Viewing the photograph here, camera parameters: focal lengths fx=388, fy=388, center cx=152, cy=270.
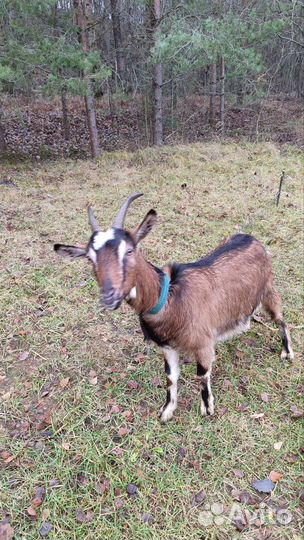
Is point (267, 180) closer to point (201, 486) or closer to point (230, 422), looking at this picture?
point (230, 422)

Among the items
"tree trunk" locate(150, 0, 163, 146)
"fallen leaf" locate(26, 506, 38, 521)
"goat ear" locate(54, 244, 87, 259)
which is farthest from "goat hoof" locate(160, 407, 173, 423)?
"tree trunk" locate(150, 0, 163, 146)

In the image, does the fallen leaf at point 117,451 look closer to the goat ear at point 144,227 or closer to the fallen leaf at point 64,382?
the fallen leaf at point 64,382

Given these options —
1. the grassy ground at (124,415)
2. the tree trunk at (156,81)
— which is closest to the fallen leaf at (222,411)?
the grassy ground at (124,415)

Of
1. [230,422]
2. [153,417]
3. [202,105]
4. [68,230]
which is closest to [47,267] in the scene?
[68,230]

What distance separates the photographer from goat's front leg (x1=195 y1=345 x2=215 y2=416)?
2920 mm

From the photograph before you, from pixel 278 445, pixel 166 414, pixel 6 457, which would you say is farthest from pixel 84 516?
pixel 278 445

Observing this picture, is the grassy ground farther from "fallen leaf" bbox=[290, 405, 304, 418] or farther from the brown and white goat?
the brown and white goat

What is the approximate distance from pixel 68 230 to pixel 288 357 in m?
3.94

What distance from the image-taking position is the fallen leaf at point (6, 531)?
8.01ft

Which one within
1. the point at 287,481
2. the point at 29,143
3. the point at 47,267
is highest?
the point at 29,143

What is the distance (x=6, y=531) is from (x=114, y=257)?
1.91 meters

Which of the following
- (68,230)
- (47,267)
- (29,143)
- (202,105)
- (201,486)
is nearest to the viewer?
(201,486)

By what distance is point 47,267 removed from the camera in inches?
201

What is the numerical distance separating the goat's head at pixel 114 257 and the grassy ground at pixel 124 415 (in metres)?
1.46
